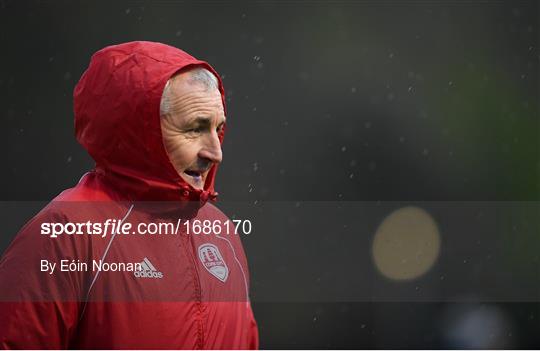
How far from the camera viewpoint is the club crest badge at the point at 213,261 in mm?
2580

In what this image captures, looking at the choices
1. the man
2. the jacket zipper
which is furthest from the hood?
the jacket zipper

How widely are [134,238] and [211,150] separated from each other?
0.33 meters

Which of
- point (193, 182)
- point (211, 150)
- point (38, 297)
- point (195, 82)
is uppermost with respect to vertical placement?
point (195, 82)

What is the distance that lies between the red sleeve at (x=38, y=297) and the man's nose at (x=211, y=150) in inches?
17.5

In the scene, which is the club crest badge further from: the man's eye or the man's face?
the man's eye

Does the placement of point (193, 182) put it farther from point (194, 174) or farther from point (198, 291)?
point (198, 291)

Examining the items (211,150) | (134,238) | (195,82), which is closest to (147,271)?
(134,238)

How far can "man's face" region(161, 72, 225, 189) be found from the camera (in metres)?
2.47

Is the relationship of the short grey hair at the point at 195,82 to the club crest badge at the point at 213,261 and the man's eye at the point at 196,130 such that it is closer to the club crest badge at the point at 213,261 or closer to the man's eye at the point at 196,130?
the man's eye at the point at 196,130

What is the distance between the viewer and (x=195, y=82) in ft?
8.26

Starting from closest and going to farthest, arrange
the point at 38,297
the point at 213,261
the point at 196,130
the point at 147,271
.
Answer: the point at 38,297, the point at 147,271, the point at 196,130, the point at 213,261

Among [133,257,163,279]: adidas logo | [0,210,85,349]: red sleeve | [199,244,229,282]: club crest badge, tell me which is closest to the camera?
[0,210,85,349]: red sleeve

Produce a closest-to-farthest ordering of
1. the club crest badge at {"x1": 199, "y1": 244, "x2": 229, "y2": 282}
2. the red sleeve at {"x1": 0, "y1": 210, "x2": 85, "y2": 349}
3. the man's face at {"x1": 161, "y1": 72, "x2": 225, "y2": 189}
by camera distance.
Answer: the red sleeve at {"x1": 0, "y1": 210, "x2": 85, "y2": 349}
the man's face at {"x1": 161, "y1": 72, "x2": 225, "y2": 189}
the club crest badge at {"x1": 199, "y1": 244, "x2": 229, "y2": 282}

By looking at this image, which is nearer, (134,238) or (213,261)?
(134,238)
